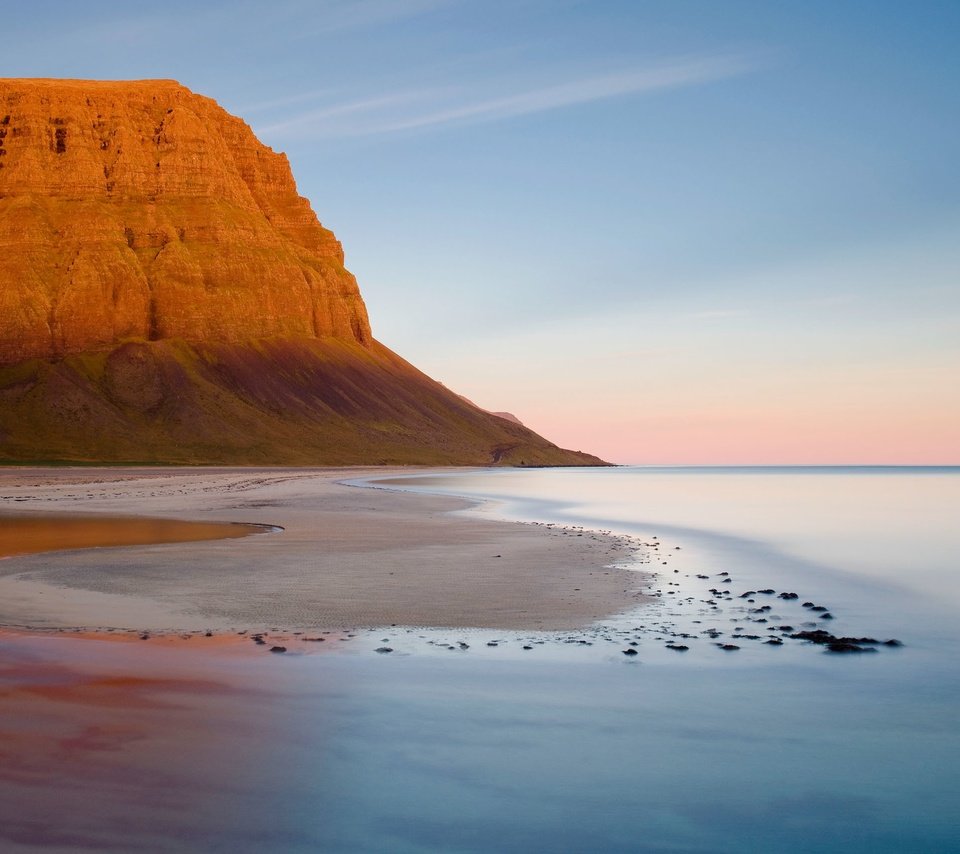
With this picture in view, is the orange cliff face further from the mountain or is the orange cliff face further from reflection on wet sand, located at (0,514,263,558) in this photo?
reflection on wet sand, located at (0,514,263,558)

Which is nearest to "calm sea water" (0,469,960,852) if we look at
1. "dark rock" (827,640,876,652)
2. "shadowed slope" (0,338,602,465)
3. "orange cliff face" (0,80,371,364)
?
"dark rock" (827,640,876,652)

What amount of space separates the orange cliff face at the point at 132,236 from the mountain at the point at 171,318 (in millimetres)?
323

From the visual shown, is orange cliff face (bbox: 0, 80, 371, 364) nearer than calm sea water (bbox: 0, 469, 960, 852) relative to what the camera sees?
No

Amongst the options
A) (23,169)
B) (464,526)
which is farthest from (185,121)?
(464,526)

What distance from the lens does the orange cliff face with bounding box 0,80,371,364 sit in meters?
147

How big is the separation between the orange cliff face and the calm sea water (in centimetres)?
14724

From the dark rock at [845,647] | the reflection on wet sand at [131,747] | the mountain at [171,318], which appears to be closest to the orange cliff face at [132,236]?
the mountain at [171,318]

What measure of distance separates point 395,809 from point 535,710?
2594 mm

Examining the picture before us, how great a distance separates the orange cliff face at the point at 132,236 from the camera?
147m

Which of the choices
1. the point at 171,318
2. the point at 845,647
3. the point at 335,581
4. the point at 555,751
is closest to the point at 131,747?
the point at 555,751

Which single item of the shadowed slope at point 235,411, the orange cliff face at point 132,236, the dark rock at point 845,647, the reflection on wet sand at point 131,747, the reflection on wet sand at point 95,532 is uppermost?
the orange cliff face at point 132,236

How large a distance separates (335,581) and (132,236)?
161032 millimetres

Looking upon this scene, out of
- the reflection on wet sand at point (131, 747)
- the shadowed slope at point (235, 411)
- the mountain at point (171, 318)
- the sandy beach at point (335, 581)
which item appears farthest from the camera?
the mountain at point (171, 318)

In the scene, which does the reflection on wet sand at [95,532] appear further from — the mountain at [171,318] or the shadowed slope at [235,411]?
the mountain at [171,318]
